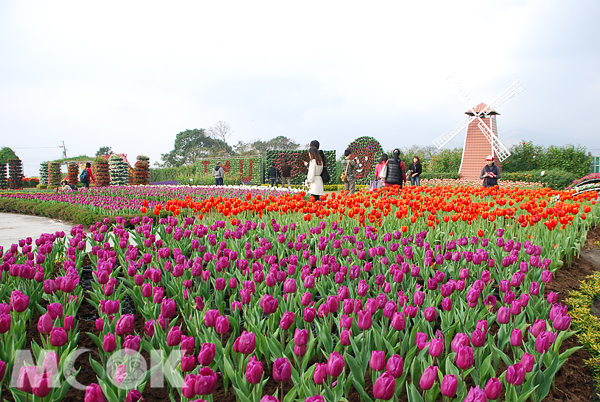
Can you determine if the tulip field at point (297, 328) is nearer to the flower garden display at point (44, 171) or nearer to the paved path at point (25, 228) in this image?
the paved path at point (25, 228)

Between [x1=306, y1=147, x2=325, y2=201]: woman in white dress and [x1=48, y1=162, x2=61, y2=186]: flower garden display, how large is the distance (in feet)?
110

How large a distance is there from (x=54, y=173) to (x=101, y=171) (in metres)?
13.7

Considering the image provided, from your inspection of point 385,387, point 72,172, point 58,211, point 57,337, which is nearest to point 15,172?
point 72,172

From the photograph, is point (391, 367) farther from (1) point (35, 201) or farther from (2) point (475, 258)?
(1) point (35, 201)

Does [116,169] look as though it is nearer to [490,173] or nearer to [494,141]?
[490,173]

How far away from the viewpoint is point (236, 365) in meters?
1.96

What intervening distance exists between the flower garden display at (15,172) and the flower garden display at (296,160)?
21823 millimetres

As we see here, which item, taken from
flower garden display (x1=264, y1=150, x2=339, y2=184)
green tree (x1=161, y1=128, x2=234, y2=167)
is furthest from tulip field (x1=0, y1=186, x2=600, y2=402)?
green tree (x1=161, y1=128, x2=234, y2=167)

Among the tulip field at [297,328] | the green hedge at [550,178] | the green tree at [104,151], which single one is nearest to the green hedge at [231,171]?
the green hedge at [550,178]

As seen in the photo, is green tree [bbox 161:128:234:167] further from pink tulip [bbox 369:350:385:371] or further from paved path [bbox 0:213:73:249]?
pink tulip [bbox 369:350:385:371]

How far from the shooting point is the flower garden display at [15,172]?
3143 cm

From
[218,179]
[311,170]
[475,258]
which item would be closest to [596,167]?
[218,179]

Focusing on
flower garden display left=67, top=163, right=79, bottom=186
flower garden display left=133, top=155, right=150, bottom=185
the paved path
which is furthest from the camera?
flower garden display left=67, top=163, right=79, bottom=186

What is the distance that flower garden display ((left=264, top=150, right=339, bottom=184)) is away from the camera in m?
24.7
